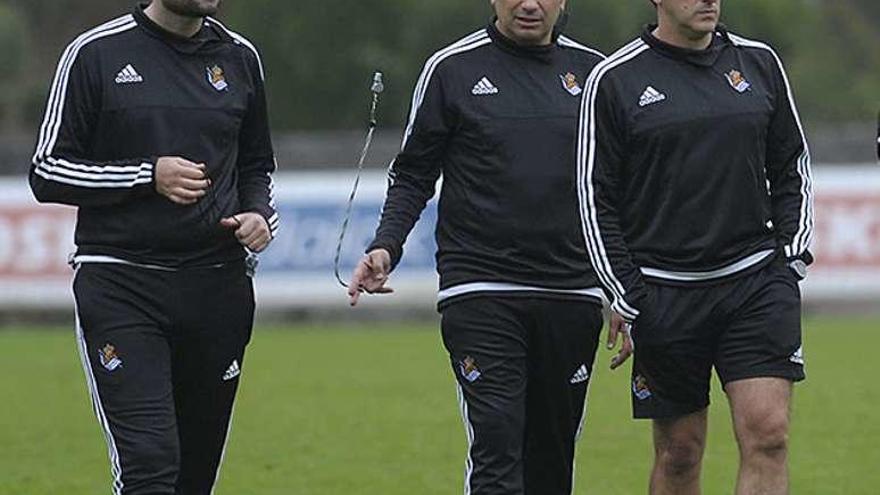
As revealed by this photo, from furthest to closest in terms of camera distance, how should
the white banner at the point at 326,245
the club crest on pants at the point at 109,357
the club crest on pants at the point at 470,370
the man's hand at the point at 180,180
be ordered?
the white banner at the point at 326,245 < the club crest on pants at the point at 470,370 < the club crest on pants at the point at 109,357 < the man's hand at the point at 180,180

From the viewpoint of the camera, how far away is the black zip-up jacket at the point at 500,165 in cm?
923

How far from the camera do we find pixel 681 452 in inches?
366

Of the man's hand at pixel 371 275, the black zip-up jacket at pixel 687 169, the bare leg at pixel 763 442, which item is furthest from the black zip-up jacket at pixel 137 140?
the bare leg at pixel 763 442

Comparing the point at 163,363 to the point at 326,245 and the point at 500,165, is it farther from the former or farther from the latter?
the point at 326,245

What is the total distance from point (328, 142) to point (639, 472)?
590 inches

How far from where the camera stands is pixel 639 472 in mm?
12977

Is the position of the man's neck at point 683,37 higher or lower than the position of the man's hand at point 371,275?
higher

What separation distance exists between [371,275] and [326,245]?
15.5m

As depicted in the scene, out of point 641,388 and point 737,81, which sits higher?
point 737,81

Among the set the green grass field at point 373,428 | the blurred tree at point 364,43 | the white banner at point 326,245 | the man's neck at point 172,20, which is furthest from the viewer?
the blurred tree at point 364,43

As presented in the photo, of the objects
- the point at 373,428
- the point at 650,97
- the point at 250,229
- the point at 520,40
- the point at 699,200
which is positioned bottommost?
the point at 373,428

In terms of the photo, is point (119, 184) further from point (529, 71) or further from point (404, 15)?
point (404, 15)

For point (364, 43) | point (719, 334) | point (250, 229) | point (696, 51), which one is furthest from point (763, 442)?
point (364, 43)

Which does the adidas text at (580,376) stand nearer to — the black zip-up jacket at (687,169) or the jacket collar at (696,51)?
the black zip-up jacket at (687,169)
